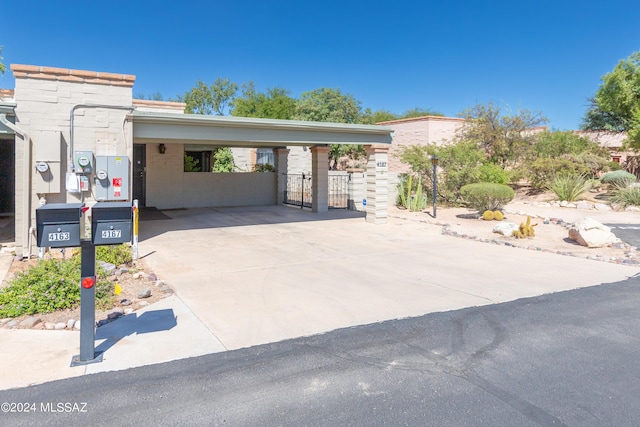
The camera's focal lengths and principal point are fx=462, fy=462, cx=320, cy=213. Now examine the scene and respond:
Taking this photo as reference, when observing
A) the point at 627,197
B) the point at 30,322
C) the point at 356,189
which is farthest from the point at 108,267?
the point at 627,197

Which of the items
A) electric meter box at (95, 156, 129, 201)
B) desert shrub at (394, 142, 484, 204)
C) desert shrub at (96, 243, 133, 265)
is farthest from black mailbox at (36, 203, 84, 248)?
desert shrub at (394, 142, 484, 204)

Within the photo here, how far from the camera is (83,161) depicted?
8.80m

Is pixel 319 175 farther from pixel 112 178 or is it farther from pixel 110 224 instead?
pixel 110 224

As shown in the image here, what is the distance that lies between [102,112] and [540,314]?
8449 mm

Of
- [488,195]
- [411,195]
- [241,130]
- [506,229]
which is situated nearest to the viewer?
[241,130]

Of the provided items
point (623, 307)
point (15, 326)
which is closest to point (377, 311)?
point (623, 307)

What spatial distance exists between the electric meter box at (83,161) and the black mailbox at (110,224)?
5554mm

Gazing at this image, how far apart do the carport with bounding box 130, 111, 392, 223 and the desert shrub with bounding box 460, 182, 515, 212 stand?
3206mm

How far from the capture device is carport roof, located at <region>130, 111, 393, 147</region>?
9.96 m

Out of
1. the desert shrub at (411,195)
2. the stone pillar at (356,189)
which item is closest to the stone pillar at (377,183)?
the desert shrub at (411,195)

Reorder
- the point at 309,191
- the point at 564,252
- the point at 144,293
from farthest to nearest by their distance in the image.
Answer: the point at 309,191 → the point at 564,252 → the point at 144,293

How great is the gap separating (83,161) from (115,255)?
2.16 meters

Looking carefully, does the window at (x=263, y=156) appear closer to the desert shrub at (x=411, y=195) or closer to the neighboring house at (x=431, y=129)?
the neighboring house at (x=431, y=129)

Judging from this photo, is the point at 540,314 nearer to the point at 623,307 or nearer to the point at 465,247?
the point at 623,307
